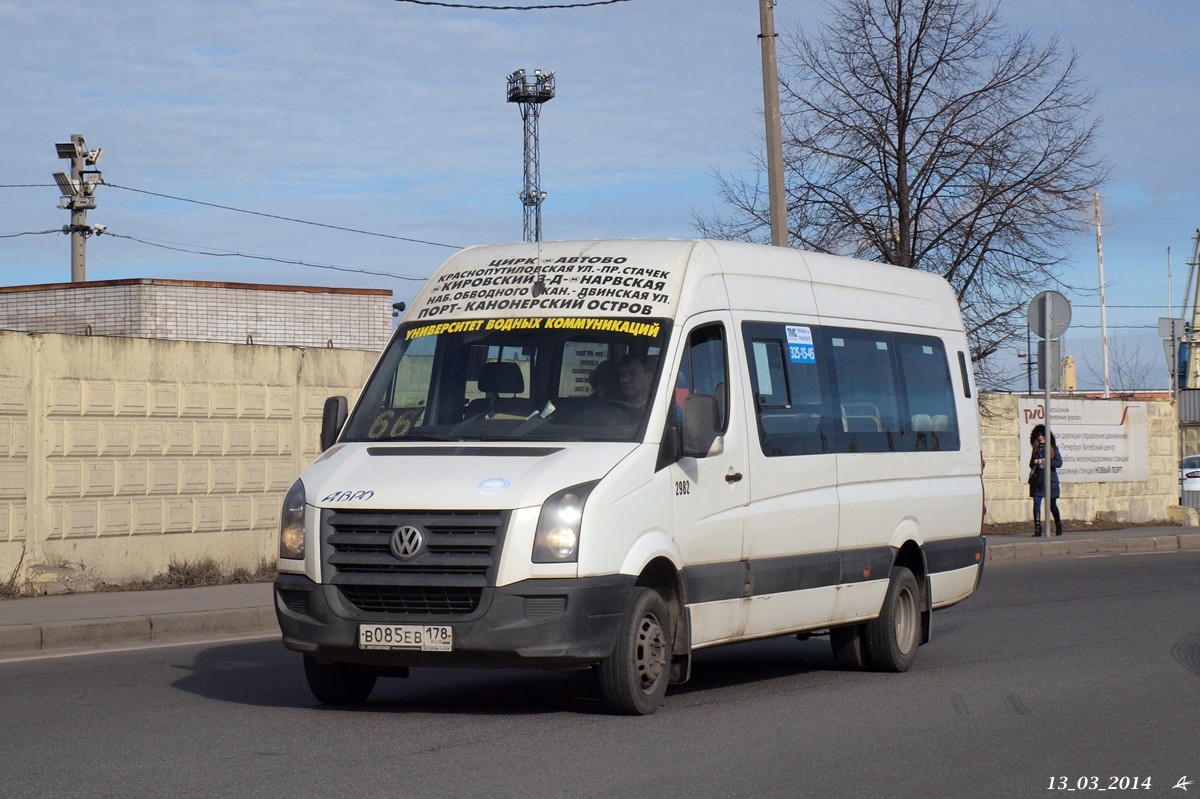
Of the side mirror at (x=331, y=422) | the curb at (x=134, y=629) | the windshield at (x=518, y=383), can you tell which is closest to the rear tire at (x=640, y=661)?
the windshield at (x=518, y=383)

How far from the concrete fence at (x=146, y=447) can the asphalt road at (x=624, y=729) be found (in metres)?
4.10

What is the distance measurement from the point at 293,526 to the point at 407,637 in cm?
90

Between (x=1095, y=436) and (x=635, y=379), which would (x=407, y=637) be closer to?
(x=635, y=379)

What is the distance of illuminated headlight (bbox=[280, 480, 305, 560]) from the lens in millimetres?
8164

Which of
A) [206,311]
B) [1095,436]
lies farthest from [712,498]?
[1095,436]

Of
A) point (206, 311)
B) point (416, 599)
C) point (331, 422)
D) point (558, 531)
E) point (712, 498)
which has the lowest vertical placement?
point (416, 599)

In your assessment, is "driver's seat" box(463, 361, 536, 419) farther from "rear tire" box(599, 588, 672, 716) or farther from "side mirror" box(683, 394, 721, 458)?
"rear tire" box(599, 588, 672, 716)

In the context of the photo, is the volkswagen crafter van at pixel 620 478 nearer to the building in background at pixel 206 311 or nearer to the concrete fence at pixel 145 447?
the concrete fence at pixel 145 447

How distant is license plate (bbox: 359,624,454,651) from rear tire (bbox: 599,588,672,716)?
834 millimetres

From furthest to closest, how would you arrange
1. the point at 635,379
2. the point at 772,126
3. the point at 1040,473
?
the point at 1040,473 < the point at 772,126 < the point at 635,379

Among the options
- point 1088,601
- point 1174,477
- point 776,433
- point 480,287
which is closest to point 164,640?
point 480,287

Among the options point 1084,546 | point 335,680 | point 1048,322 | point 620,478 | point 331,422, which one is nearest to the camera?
point 620,478

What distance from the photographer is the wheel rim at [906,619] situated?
1082cm

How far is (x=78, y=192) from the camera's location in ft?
128
